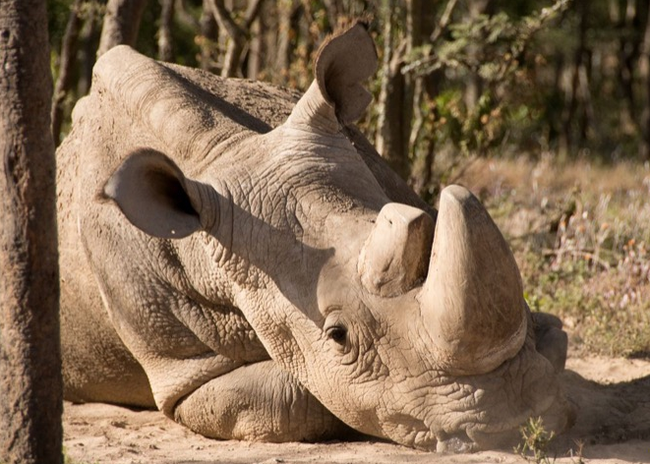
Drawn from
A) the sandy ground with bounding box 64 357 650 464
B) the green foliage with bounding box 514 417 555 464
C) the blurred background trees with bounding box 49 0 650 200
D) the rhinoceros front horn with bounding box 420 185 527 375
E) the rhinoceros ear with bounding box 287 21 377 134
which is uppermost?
the blurred background trees with bounding box 49 0 650 200

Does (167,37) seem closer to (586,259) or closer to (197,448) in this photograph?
(586,259)

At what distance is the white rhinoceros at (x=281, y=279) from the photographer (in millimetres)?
4586

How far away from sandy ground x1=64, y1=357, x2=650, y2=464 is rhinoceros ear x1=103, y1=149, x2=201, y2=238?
1.10 meters

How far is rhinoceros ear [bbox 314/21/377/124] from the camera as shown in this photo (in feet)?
17.5

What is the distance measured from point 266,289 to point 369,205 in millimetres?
610

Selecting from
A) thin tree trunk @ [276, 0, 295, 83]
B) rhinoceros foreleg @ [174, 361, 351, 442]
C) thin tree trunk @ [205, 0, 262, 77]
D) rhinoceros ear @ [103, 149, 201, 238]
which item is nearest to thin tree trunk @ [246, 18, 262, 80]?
thin tree trunk @ [276, 0, 295, 83]

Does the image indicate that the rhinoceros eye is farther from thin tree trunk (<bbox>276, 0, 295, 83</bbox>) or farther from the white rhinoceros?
thin tree trunk (<bbox>276, 0, 295, 83</bbox>)

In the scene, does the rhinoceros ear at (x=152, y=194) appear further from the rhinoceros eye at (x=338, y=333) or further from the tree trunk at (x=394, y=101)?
the tree trunk at (x=394, y=101)

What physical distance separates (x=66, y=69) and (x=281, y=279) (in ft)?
18.4

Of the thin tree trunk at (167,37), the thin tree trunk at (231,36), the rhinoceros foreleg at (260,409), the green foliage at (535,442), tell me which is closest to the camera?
the green foliage at (535,442)

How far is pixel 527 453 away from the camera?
15.5 ft

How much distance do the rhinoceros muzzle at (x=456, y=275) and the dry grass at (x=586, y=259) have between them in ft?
9.35

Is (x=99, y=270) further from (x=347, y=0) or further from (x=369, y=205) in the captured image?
(x=347, y=0)

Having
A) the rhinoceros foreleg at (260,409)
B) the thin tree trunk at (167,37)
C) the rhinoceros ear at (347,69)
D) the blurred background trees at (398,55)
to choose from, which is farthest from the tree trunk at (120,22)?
the rhinoceros foreleg at (260,409)
